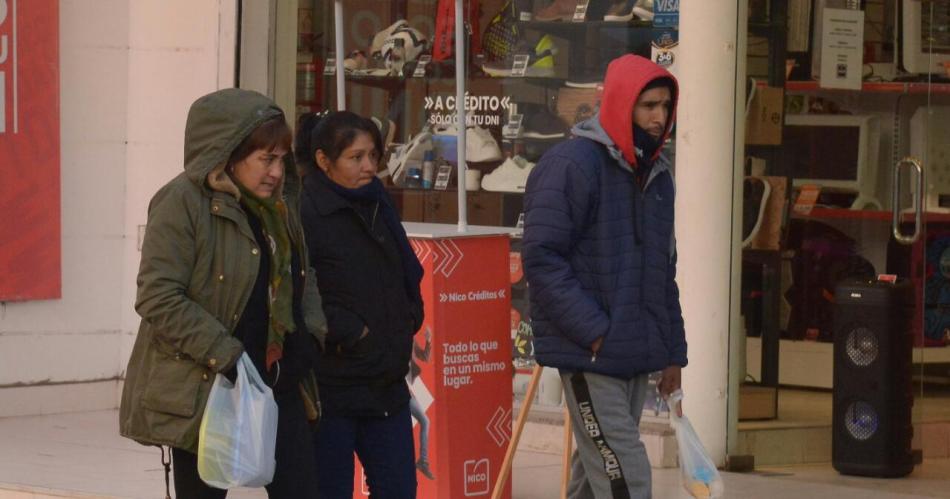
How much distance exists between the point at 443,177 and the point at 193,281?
475cm

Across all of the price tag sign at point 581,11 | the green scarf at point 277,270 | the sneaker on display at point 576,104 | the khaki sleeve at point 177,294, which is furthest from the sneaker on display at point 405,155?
the khaki sleeve at point 177,294

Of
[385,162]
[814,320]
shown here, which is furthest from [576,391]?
[814,320]

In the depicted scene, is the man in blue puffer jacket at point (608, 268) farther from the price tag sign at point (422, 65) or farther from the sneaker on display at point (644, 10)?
the price tag sign at point (422, 65)

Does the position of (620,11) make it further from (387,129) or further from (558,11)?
(387,129)

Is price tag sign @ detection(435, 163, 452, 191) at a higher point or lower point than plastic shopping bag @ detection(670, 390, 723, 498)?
higher

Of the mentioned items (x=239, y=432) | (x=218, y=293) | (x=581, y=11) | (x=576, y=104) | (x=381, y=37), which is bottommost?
(x=239, y=432)

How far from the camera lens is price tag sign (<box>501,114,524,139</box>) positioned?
31.0ft

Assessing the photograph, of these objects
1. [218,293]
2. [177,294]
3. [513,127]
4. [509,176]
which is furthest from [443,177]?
[177,294]

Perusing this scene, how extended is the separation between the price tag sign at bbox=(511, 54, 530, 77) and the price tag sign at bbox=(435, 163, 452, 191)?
0.64 metres

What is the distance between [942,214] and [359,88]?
344 cm

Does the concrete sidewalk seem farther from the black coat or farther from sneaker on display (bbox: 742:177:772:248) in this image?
the black coat

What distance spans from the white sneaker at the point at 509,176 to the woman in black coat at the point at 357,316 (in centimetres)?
353

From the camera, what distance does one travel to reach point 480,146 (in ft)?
31.4

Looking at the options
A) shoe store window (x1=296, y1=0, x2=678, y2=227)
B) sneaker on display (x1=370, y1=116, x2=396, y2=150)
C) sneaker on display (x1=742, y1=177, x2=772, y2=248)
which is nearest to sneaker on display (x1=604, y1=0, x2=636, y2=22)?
shoe store window (x1=296, y1=0, x2=678, y2=227)
